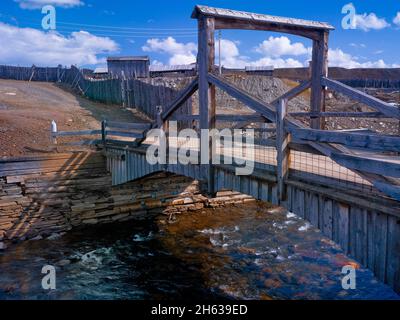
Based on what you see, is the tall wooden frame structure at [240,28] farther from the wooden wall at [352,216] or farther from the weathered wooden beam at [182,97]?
the wooden wall at [352,216]

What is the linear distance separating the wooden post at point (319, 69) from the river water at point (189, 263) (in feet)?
12.8

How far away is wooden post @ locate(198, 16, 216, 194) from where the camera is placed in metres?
7.40

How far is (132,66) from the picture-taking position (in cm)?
3641

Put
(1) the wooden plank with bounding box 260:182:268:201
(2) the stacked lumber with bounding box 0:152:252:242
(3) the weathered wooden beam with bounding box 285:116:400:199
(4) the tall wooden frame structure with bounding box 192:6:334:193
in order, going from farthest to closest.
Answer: (2) the stacked lumber with bounding box 0:152:252:242
(4) the tall wooden frame structure with bounding box 192:6:334:193
(1) the wooden plank with bounding box 260:182:268:201
(3) the weathered wooden beam with bounding box 285:116:400:199

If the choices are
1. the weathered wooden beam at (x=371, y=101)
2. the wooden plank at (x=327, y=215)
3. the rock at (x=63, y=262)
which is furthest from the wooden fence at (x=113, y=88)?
the wooden plank at (x=327, y=215)

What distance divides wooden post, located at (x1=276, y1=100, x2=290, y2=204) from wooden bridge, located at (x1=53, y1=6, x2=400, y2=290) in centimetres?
2

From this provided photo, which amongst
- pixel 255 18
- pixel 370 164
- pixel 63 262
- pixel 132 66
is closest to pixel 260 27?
pixel 255 18

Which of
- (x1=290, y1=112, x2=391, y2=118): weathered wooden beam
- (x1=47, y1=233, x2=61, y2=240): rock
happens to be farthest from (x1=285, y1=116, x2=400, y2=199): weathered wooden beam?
(x1=47, y1=233, x2=61, y2=240): rock

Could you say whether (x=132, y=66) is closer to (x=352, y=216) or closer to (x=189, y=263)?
(x=189, y=263)

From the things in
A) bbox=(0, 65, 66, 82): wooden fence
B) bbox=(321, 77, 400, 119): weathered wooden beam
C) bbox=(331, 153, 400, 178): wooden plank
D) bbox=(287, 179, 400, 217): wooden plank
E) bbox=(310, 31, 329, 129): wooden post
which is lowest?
bbox=(287, 179, 400, 217): wooden plank

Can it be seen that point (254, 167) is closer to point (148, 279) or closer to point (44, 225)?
point (148, 279)

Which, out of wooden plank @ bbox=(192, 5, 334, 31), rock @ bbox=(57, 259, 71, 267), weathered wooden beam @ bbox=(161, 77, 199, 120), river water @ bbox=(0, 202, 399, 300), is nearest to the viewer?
wooden plank @ bbox=(192, 5, 334, 31)

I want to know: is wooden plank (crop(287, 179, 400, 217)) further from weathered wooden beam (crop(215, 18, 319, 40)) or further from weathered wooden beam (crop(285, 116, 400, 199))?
weathered wooden beam (crop(215, 18, 319, 40))
